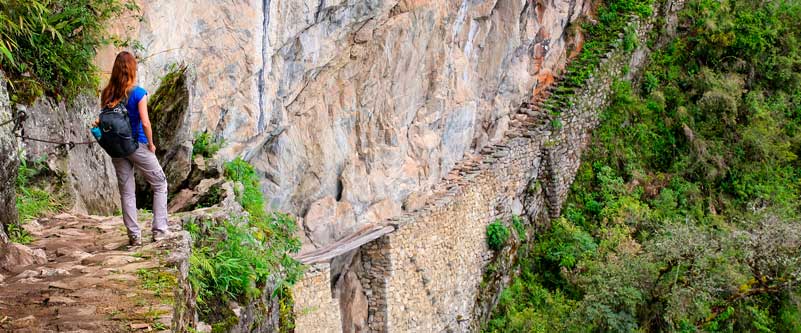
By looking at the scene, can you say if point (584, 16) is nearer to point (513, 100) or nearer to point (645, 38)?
point (645, 38)

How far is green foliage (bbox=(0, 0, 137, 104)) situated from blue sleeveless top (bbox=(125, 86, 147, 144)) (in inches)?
51.7

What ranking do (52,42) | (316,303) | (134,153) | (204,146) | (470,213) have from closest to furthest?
(134,153), (52,42), (204,146), (316,303), (470,213)

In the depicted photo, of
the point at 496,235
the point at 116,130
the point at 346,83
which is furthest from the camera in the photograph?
the point at 496,235

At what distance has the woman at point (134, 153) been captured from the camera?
4711mm

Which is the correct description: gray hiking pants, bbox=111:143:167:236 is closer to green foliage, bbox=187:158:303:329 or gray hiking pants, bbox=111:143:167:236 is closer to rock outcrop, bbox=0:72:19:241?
green foliage, bbox=187:158:303:329

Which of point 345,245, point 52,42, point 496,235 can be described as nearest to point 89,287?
point 52,42

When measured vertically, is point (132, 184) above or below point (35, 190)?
above

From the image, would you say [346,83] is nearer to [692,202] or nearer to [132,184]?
[132,184]

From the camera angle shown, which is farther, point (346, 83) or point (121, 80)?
point (346, 83)

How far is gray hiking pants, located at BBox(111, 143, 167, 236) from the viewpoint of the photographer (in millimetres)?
4848

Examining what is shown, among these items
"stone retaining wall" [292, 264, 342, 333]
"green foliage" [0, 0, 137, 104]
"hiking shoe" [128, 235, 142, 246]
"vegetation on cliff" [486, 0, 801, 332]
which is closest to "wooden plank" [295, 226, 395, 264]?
"stone retaining wall" [292, 264, 342, 333]

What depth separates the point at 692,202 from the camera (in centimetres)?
1559

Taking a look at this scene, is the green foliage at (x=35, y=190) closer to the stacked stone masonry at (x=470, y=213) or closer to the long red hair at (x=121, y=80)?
the long red hair at (x=121, y=80)

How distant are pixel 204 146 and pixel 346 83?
2796 millimetres
